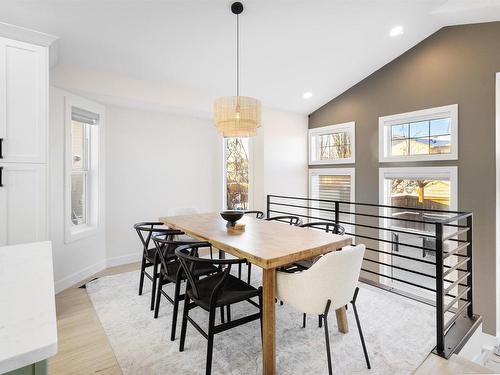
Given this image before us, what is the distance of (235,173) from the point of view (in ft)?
16.8

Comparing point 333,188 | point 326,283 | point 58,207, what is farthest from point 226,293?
point 333,188

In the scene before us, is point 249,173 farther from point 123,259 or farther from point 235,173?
point 123,259

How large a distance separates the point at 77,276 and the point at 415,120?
4.96 m

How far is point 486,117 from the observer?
3.23 m

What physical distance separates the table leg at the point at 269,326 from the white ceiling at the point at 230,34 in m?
2.59

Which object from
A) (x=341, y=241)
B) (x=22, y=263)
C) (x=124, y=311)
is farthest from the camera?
(x=124, y=311)

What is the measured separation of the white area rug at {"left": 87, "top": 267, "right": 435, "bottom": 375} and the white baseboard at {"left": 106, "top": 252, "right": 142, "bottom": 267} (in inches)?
43.6

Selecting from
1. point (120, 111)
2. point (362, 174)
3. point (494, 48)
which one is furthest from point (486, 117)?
point (120, 111)

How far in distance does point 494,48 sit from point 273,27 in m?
2.56

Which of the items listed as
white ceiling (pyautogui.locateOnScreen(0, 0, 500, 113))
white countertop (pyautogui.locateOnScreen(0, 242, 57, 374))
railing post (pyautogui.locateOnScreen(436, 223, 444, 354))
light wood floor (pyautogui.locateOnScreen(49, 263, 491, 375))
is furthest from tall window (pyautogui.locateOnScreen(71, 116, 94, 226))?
railing post (pyautogui.locateOnScreen(436, 223, 444, 354))

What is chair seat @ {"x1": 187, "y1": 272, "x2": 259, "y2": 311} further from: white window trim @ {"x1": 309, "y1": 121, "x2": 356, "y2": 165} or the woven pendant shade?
white window trim @ {"x1": 309, "y1": 121, "x2": 356, "y2": 165}

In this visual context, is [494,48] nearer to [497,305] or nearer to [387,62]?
[387,62]

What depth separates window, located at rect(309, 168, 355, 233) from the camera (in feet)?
15.7

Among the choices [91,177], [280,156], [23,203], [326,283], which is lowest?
[326,283]
